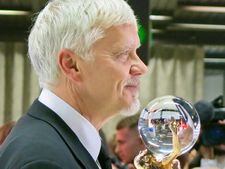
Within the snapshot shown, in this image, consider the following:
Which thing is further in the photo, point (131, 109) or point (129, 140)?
point (129, 140)

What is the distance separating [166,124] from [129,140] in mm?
1868

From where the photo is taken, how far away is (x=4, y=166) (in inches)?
36.7

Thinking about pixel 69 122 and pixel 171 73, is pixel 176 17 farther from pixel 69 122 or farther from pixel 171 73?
pixel 69 122

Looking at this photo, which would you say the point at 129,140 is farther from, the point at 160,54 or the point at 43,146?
the point at 160,54

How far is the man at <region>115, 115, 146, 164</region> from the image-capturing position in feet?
9.77

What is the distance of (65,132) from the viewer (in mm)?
1033

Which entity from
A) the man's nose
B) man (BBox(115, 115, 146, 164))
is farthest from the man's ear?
man (BBox(115, 115, 146, 164))

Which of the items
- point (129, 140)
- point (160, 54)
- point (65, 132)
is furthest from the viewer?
point (160, 54)

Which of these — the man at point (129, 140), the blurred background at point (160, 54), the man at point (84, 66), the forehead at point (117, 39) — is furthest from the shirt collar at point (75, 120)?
the blurred background at point (160, 54)

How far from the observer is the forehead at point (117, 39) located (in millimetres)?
1104

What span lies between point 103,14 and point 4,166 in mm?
347

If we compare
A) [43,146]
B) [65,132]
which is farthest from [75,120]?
[43,146]

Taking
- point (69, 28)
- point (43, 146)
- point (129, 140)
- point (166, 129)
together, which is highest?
point (69, 28)

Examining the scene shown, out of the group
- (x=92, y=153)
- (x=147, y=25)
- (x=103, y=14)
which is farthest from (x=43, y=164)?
(x=147, y=25)
